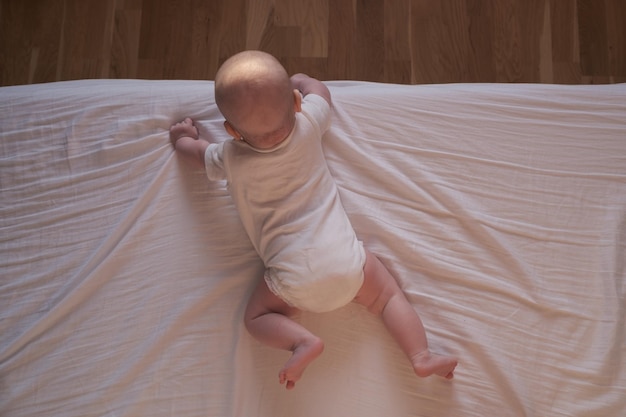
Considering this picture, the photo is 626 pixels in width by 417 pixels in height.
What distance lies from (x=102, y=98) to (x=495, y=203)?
82 cm

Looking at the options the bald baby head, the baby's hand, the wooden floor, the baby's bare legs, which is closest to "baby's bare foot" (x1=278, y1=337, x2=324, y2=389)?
the baby's bare legs

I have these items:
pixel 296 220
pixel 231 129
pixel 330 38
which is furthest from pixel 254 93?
pixel 330 38

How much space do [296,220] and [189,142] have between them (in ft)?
0.95

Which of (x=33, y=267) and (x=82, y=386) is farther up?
(x=33, y=267)

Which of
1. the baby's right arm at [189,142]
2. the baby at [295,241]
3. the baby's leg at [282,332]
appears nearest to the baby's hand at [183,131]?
the baby's right arm at [189,142]

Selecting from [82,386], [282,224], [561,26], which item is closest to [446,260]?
[282,224]

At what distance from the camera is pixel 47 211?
108 centimetres

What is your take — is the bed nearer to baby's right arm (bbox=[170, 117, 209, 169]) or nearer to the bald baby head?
baby's right arm (bbox=[170, 117, 209, 169])

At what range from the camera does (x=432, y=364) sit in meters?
0.91

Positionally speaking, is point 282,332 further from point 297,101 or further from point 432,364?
point 297,101

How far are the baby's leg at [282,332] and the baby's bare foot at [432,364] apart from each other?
0.53 ft

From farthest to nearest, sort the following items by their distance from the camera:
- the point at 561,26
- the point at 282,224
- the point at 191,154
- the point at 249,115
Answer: the point at 561,26, the point at 191,154, the point at 282,224, the point at 249,115

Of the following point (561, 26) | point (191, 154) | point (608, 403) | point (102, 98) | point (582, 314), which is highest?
point (561, 26)

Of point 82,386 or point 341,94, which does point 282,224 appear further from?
point 82,386
